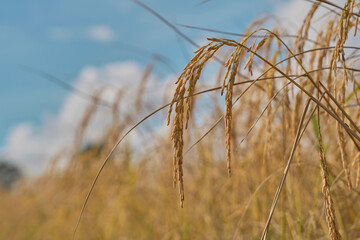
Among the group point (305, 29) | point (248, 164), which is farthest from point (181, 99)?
point (248, 164)

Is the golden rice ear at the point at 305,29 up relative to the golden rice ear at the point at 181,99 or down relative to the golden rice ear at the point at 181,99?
up

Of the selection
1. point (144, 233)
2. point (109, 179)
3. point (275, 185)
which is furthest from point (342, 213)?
point (109, 179)

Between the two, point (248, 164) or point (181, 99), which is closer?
point (181, 99)

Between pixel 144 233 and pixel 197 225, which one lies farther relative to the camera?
pixel 144 233

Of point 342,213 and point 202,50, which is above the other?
point 202,50

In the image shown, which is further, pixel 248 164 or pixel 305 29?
pixel 248 164

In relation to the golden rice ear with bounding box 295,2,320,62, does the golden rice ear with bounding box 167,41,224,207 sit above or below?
below

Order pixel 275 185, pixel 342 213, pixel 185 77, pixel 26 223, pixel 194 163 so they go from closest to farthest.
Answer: pixel 185 77 < pixel 342 213 < pixel 275 185 < pixel 194 163 < pixel 26 223

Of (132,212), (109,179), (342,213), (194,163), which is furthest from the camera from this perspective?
(109,179)

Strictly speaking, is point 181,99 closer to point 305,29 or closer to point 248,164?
point 305,29

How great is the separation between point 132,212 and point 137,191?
5.2 inches

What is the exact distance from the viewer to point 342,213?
55.6 inches

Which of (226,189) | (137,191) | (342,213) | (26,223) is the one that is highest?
(26,223)

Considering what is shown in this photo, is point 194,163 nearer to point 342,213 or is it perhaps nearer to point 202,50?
point 342,213
